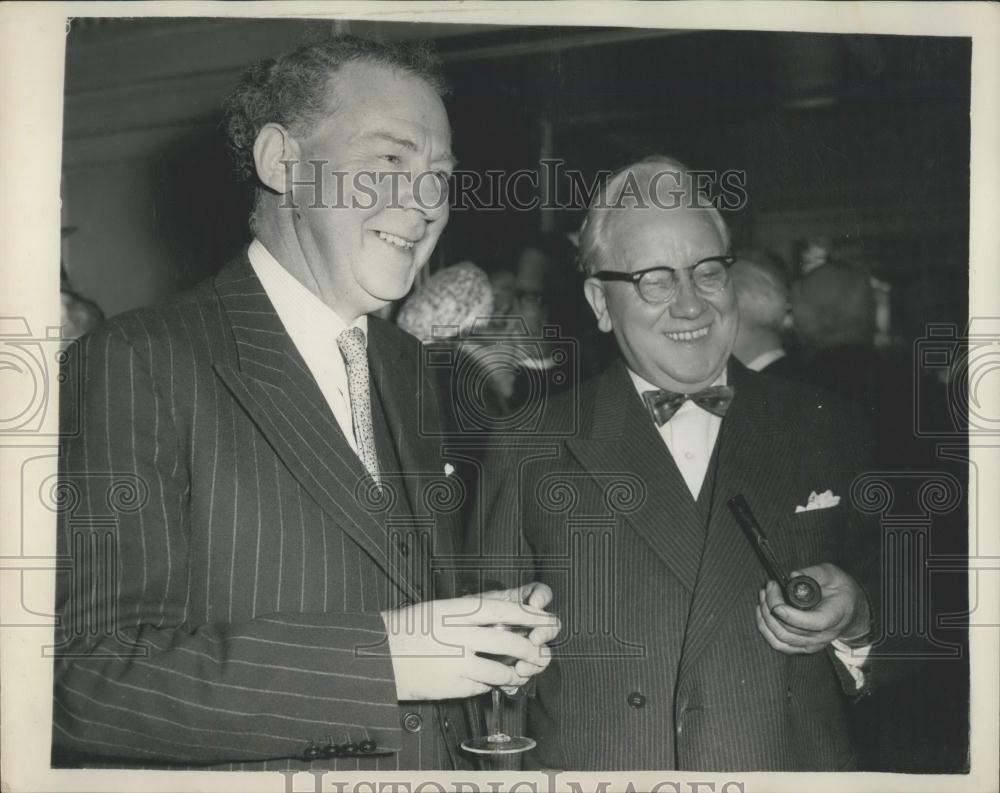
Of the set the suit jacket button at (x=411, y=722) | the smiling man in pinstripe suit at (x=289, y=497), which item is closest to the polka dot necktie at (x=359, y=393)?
the smiling man in pinstripe suit at (x=289, y=497)

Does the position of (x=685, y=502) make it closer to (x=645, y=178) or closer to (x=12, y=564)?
(x=645, y=178)

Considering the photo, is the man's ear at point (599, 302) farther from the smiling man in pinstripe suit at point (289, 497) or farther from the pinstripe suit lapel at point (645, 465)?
the smiling man in pinstripe suit at point (289, 497)

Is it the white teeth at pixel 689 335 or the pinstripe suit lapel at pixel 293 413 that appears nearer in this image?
the pinstripe suit lapel at pixel 293 413

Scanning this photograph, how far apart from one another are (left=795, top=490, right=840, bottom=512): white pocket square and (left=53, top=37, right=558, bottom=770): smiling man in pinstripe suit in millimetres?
533

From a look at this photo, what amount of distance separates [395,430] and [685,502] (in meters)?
0.53

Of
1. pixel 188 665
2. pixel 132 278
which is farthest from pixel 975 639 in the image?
pixel 132 278

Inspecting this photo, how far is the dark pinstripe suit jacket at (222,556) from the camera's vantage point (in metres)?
A: 1.52

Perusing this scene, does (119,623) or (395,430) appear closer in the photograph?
(119,623)

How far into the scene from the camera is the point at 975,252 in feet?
6.12

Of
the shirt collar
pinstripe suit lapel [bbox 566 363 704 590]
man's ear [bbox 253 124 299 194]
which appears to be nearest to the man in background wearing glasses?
pinstripe suit lapel [bbox 566 363 704 590]

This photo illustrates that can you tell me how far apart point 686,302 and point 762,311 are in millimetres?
208

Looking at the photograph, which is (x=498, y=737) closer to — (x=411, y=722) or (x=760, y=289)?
(x=411, y=722)

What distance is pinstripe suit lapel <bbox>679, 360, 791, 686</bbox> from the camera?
1.70 m

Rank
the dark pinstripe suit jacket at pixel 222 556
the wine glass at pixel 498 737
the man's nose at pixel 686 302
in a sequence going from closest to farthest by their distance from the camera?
the dark pinstripe suit jacket at pixel 222 556 < the wine glass at pixel 498 737 < the man's nose at pixel 686 302
